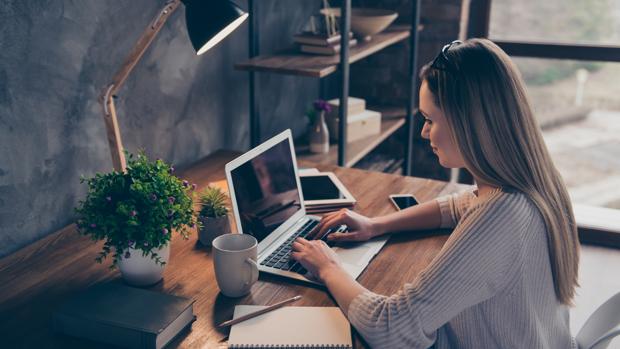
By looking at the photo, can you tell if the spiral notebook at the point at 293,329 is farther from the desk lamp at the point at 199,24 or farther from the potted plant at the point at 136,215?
the desk lamp at the point at 199,24

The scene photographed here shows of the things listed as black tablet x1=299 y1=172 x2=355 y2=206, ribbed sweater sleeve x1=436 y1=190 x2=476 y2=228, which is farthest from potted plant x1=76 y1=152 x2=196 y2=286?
ribbed sweater sleeve x1=436 y1=190 x2=476 y2=228

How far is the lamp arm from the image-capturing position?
4.25 ft

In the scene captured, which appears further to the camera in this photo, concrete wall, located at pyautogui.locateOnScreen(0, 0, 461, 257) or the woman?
concrete wall, located at pyautogui.locateOnScreen(0, 0, 461, 257)

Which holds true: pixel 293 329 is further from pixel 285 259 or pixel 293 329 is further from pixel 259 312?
pixel 285 259

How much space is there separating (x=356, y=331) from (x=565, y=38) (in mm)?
2377

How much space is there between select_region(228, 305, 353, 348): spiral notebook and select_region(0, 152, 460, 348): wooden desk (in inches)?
1.3

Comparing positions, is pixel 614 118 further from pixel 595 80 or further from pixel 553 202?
pixel 553 202

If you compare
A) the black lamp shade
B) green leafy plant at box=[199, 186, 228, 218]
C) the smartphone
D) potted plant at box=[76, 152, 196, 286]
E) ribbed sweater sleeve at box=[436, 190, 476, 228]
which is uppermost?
the black lamp shade

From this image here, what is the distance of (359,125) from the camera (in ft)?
8.38

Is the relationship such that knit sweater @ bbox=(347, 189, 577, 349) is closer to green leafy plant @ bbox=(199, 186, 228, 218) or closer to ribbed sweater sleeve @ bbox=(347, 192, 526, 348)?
ribbed sweater sleeve @ bbox=(347, 192, 526, 348)

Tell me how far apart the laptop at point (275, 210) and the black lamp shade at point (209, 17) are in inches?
10.8

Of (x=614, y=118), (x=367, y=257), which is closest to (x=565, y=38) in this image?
(x=614, y=118)

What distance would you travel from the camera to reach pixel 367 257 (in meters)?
1.39

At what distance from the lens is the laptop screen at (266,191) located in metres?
1.35
